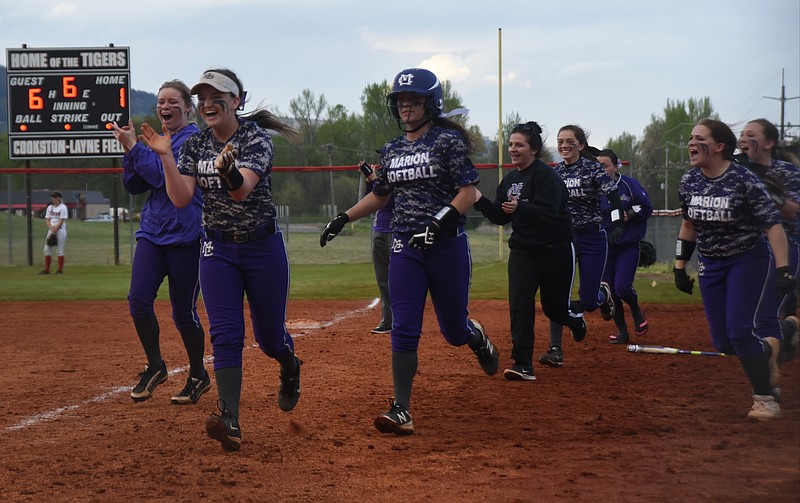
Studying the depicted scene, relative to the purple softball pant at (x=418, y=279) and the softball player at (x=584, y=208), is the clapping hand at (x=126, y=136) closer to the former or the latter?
the purple softball pant at (x=418, y=279)

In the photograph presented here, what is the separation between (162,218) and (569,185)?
13.5 ft

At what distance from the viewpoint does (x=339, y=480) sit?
184 inches

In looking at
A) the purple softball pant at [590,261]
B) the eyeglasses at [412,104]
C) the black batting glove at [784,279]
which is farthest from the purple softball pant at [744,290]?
the purple softball pant at [590,261]

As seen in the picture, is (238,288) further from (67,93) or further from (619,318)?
(67,93)

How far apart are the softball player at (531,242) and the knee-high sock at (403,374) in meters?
2.13

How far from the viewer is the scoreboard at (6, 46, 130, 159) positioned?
23703 mm

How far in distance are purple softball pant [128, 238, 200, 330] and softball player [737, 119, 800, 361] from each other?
4.02 m

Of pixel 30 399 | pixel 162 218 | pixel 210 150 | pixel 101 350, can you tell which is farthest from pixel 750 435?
pixel 101 350

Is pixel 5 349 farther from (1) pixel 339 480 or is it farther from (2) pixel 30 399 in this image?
(1) pixel 339 480

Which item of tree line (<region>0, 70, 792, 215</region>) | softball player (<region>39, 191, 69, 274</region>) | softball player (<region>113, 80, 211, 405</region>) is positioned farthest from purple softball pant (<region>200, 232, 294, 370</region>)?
tree line (<region>0, 70, 792, 215</region>)

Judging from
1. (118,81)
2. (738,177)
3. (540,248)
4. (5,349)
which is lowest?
(5,349)

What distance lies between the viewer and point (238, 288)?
5.57m

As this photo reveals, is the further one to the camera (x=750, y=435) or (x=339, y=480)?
(x=750, y=435)

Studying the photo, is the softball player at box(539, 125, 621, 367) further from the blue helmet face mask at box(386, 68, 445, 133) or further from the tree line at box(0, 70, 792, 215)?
the tree line at box(0, 70, 792, 215)
